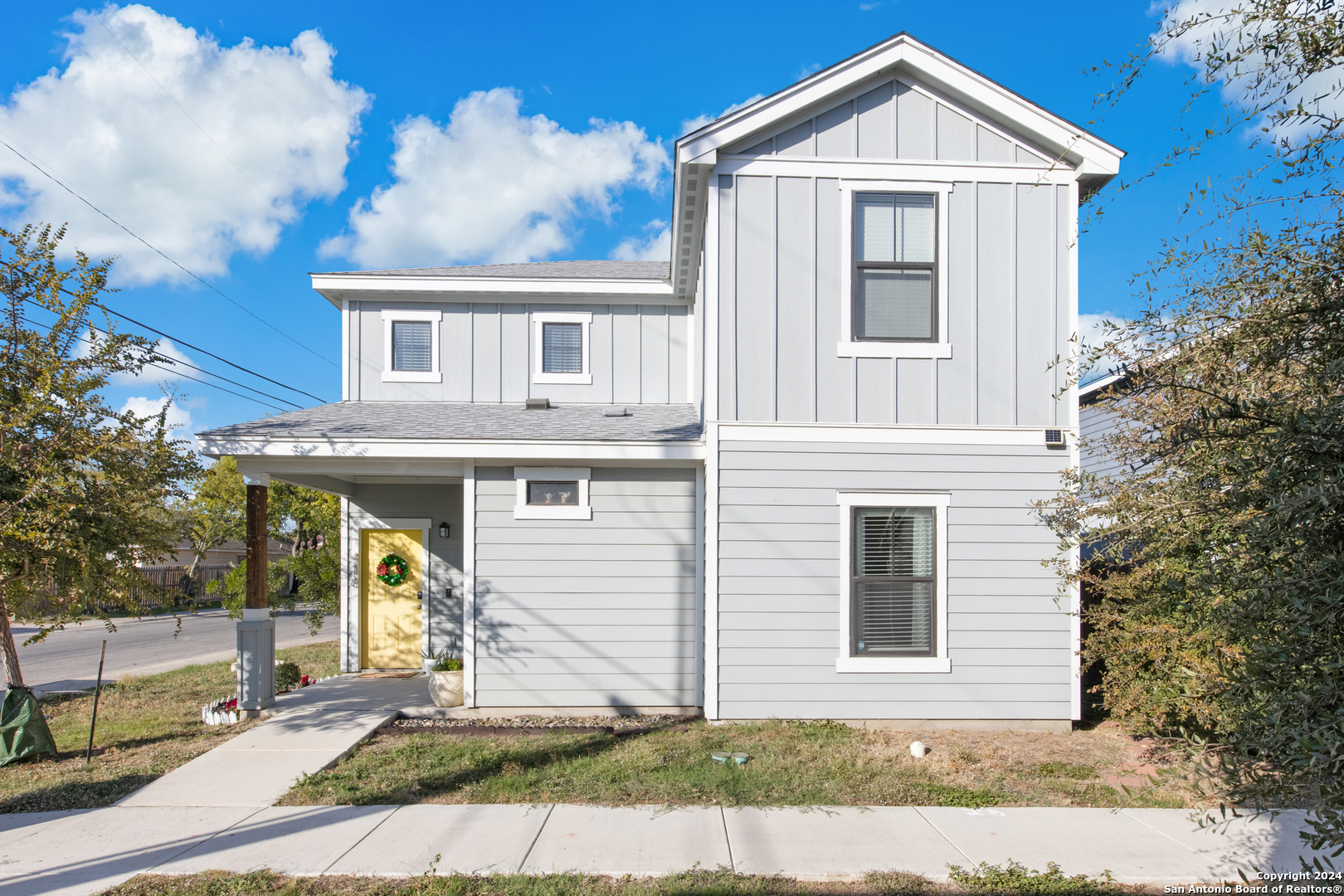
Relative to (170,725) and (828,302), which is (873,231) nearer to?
(828,302)

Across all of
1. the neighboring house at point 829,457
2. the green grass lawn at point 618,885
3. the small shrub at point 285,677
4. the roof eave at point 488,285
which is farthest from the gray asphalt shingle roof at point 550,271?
the green grass lawn at point 618,885

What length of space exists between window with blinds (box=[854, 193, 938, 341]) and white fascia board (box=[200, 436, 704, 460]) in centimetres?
223

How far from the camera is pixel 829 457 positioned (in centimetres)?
775

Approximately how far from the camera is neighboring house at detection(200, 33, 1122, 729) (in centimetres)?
766

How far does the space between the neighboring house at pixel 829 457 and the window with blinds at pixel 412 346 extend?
2.56 m

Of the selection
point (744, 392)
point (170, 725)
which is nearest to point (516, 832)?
point (744, 392)

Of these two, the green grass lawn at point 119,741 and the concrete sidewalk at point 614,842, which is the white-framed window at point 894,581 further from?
the green grass lawn at point 119,741

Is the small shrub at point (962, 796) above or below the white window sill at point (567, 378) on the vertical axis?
below

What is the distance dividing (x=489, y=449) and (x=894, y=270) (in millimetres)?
4578

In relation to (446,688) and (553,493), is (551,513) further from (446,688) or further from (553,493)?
(446,688)

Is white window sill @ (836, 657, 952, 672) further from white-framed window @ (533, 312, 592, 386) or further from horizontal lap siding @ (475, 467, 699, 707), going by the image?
white-framed window @ (533, 312, 592, 386)

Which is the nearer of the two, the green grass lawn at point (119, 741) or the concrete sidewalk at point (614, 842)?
the concrete sidewalk at point (614, 842)

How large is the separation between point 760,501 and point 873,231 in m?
2.99

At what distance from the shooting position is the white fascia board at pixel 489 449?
809cm
